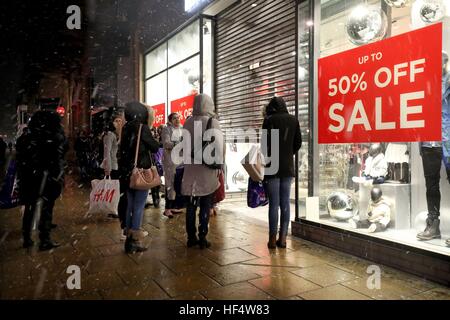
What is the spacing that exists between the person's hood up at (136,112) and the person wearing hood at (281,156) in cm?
151

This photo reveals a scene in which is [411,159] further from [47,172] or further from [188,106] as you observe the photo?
[188,106]

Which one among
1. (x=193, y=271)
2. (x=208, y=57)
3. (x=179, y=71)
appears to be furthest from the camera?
(x=179, y=71)

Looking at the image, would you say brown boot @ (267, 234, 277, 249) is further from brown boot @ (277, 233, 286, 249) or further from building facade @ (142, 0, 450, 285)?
building facade @ (142, 0, 450, 285)

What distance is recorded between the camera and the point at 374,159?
14.9 feet

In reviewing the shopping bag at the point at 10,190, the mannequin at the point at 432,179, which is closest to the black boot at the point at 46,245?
the shopping bag at the point at 10,190

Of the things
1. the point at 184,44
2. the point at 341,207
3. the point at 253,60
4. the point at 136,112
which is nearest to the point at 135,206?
the point at 136,112

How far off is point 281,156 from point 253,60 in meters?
4.03

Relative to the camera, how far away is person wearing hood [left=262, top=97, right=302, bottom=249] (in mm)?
4230

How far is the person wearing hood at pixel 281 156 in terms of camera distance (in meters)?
4.23

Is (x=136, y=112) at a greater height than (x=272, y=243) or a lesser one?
greater

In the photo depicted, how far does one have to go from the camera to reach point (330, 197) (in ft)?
16.1

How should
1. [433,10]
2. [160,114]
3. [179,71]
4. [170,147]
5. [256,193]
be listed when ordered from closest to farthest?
[433,10] → [256,193] → [170,147] → [179,71] → [160,114]

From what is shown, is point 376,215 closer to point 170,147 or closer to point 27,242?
point 170,147
